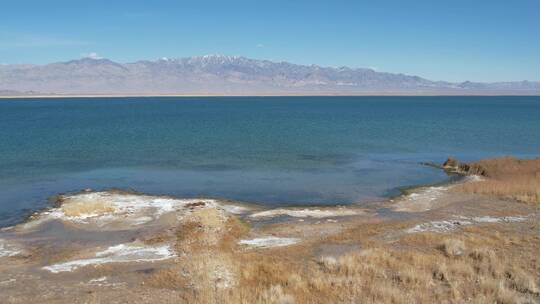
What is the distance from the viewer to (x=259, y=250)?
1930 centimetres

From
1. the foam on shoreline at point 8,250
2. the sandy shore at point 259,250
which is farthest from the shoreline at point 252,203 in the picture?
the foam on shoreline at point 8,250

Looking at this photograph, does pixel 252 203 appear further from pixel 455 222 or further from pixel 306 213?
pixel 455 222

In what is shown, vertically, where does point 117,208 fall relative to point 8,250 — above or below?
above

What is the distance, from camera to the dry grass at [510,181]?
98.0ft

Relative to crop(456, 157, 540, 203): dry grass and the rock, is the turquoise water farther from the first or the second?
crop(456, 157, 540, 203): dry grass

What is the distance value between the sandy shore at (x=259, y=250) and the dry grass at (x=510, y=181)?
1.44 metres

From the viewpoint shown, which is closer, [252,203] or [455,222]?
[455,222]

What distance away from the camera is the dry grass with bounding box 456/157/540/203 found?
98.0 ft

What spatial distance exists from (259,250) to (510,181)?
22.7 meters

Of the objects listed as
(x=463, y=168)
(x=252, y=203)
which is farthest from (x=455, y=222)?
(x=463, y=168)

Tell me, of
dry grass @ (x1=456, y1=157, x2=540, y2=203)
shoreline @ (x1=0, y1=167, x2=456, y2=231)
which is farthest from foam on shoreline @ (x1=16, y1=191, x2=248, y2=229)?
dry grass @ (x1=456, y1=157, x2=540, y2=203)

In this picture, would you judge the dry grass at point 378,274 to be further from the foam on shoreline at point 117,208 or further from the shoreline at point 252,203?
the shoreline at point 252,203

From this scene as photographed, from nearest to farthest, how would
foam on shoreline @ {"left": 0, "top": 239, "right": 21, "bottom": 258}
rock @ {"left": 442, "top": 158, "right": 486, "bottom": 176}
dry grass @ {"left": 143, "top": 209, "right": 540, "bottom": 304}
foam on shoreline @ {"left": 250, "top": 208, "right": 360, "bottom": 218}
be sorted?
dry grass @ {"left": 143, "top": 209, "right": 540, "bottom": 304} → foam on shoreline @ {"left": 0, "top": 239, "right": 21, "bottom": 258} → foam on shoreline @ {"left": 250, "top": 208, "right": 360, "bottom": 218} → rock @ {"left": 442, "top": 158, "right": 486, "bottom": 176}

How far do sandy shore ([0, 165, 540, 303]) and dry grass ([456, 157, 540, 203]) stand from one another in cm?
144
